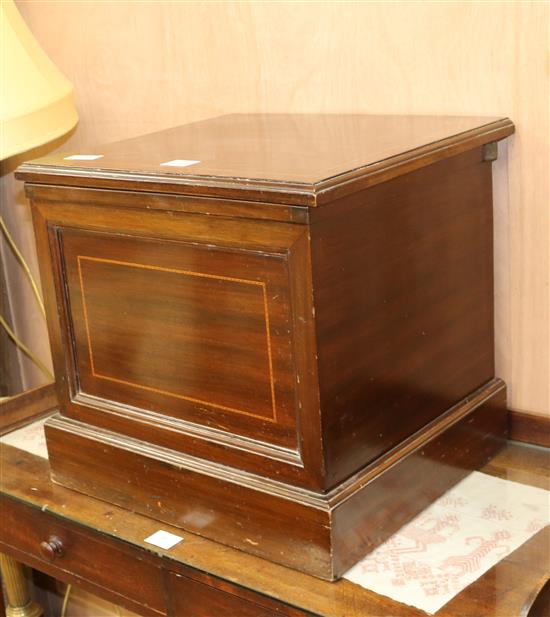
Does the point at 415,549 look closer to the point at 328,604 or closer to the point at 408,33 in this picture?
the point at 328,604

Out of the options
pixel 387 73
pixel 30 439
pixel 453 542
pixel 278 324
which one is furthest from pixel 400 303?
pixel 30 439

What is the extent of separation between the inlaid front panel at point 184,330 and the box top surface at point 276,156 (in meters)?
0.08

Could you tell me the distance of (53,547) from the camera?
1408 millimetres

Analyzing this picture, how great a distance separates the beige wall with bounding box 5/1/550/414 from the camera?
1.35 meters

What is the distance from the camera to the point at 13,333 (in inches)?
86.3

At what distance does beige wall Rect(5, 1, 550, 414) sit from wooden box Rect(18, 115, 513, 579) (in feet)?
0.15

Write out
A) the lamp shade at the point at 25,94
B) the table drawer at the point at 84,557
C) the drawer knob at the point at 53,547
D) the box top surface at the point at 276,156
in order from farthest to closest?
1. the lamp shade at the point at 25,94
2. the drawer knob at the point at 53,547
3. the table drawer at the point at 84,557
4. the box top surface at the point at 276,156

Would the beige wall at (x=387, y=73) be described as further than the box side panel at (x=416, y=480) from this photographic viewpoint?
Yes

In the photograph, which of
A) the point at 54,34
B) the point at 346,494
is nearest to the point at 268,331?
the point at 346,494

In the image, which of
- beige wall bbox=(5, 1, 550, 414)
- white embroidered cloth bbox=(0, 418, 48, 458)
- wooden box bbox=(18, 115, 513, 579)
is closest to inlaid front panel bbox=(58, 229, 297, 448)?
wooden box bbox=(18, 115, 513, 579)

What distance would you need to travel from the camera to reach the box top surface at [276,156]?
1.08m

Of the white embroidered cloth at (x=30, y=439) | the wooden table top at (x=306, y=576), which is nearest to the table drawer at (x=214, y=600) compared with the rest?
the wooden table top at (x=306, y=576)

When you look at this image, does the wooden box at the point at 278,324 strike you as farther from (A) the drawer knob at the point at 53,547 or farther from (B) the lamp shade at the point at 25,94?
(B) the lamp shade at the point at 25,94

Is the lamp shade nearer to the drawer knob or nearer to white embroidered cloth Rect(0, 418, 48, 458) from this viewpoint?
white embroidered cloth Rect(0, 418, 48, 458)
